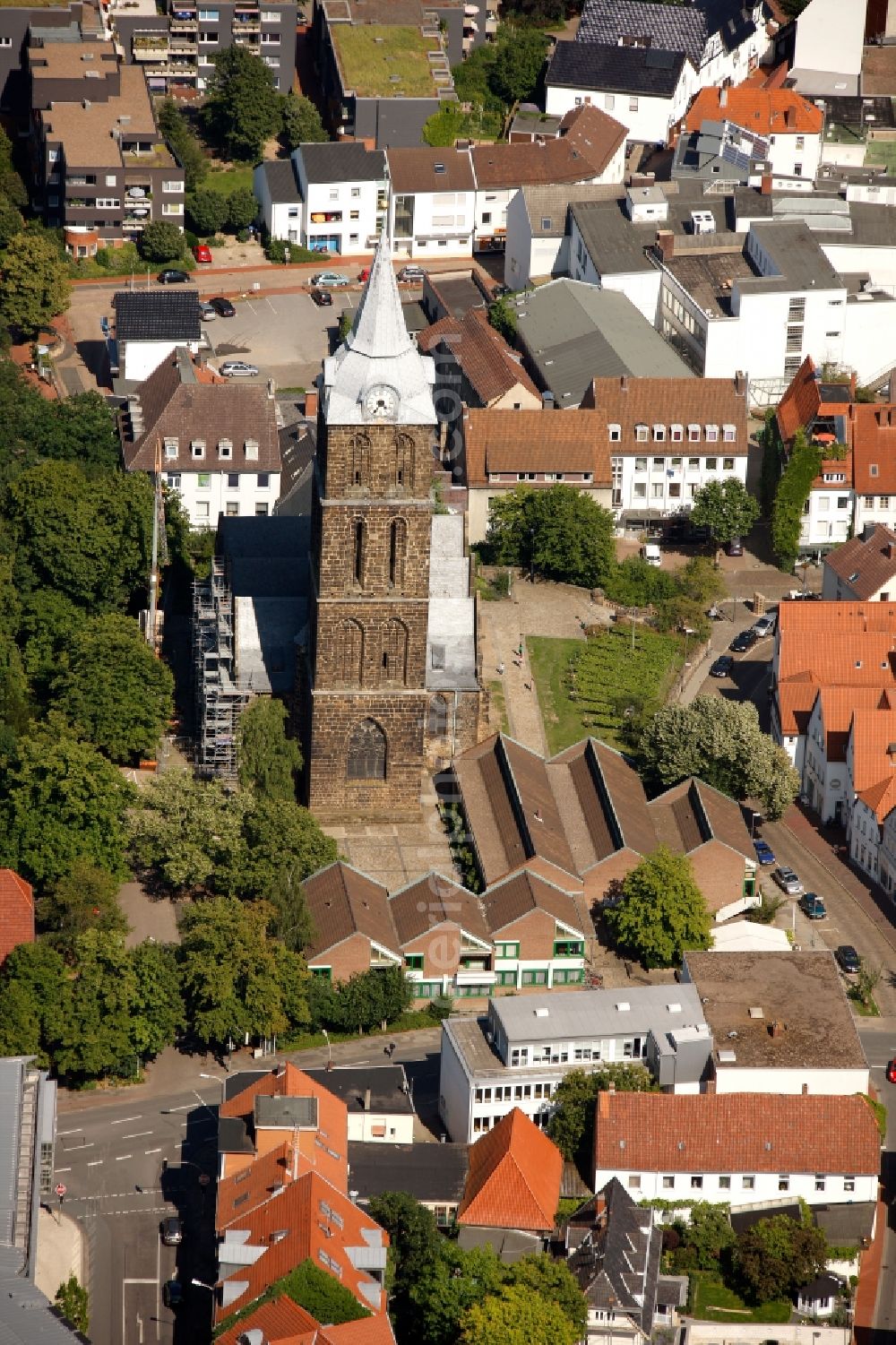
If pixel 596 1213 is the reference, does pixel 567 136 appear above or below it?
above

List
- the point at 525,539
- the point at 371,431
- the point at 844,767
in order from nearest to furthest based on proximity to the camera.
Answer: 1. the point at 371,431
2. the point at 844,767
3. the point at 525,539

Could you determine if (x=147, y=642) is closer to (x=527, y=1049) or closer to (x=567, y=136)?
(x=527, y=1049)

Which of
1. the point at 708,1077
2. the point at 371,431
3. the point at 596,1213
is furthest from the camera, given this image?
the point at 371,431

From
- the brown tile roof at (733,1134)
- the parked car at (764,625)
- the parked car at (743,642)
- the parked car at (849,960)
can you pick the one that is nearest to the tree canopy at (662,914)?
the parked car at (849,960)

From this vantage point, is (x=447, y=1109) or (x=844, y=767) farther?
(x=844, y=767)

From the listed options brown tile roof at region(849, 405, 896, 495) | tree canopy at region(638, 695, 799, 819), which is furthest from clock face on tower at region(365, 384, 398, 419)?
brown tile roof at region(849, 405, 896, 495)

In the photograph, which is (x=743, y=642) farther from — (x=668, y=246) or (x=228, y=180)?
(x=228, y=180)

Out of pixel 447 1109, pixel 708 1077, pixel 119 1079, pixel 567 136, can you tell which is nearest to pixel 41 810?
pixel 119 1079
